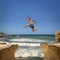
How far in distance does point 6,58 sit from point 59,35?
2783mm

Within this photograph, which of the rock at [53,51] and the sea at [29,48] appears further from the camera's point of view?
the sea at [29,48]

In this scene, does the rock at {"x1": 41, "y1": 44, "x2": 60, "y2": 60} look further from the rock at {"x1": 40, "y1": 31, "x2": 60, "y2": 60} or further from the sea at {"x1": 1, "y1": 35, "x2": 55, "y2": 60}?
the sea at {"x1": 1, "y1": 35, "x2": 55, "y2": 60}

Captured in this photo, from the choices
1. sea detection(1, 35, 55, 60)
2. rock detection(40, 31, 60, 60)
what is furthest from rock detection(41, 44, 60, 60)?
sea detection(1, 35, 55, 60)

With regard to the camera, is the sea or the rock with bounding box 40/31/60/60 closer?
the rock with bounding box 40/31/60/60

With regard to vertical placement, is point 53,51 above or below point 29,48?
above

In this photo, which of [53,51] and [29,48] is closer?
[53,51]

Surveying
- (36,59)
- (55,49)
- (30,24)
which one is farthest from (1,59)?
(30,24)

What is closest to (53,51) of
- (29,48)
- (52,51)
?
(52,51)

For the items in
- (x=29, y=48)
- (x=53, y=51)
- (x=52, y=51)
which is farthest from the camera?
(x=29, y=48)

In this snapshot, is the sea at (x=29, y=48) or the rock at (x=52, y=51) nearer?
the rock at (x=52, y=51)

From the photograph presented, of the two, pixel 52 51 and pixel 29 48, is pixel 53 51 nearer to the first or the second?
pixel 52 51

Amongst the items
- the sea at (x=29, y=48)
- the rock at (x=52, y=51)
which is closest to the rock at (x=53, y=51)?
the rock at (x=52, y=51)

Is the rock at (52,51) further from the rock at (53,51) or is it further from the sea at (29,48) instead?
the sea at (29,48)

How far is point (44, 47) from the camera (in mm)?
7824
